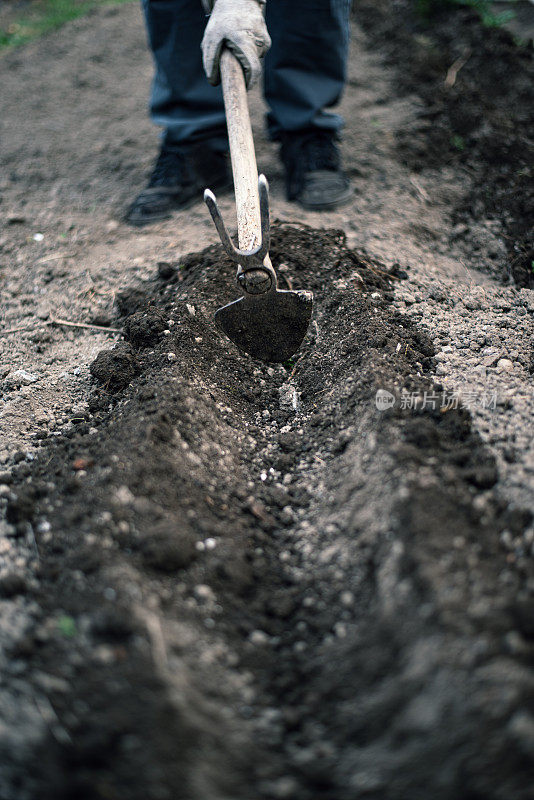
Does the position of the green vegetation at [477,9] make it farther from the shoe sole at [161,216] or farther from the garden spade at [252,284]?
the garden spade at [252,284]

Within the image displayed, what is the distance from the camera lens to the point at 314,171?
261cm

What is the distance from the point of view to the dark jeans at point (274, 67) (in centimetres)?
248

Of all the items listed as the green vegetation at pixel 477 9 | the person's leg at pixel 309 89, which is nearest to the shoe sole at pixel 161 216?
the person's leg at pixel 309 89

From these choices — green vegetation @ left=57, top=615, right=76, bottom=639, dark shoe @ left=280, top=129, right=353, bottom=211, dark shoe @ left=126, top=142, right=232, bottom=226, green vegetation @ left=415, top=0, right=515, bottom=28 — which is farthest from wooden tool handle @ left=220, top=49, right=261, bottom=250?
Result: green vegetation @ left=415, top=0, right=515, bottom=28

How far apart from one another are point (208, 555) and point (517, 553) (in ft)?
2.24

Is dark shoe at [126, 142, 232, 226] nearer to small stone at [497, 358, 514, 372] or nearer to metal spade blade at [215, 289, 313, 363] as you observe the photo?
metal spade blade at [215, 289, 313, 363]

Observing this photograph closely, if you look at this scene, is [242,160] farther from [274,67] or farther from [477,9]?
[477,9]

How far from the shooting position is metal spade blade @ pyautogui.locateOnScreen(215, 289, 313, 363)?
173 centimetres

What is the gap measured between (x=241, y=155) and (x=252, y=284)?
45 centimetres

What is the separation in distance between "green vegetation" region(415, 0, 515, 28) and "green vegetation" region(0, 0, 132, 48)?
280 centimetres

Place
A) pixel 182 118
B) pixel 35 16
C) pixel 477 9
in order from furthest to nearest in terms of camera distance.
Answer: pixel 35 16 < pixel 477 9 < pixel 182 118

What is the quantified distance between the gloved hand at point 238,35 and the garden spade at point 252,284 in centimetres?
12

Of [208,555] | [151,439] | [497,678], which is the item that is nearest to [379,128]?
[151,439]

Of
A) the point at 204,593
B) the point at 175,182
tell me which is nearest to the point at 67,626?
the point at 204,593
